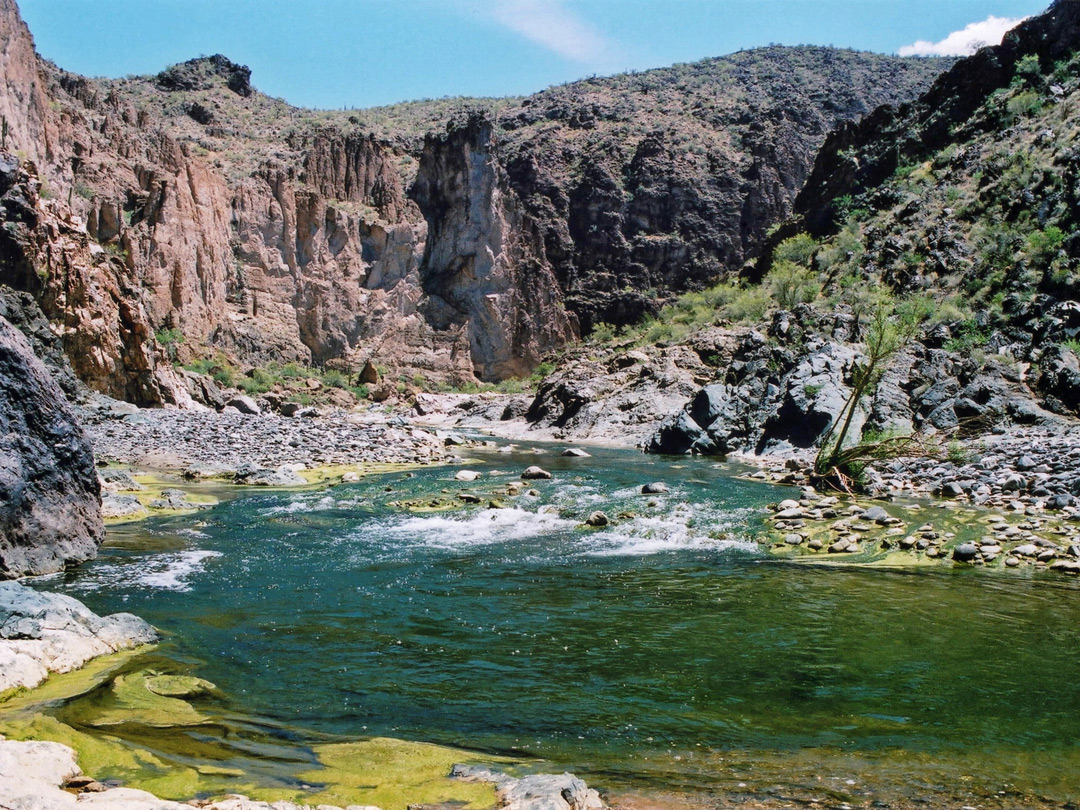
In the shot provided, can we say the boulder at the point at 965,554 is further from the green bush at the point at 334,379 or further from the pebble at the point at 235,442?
the green bush at the point at 334,379

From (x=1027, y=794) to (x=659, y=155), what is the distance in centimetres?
8387

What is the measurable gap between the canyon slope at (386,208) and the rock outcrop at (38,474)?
70.9 ft

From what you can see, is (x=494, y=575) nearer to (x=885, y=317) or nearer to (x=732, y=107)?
(x=885, y=317)

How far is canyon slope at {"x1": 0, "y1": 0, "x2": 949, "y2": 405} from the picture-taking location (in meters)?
37.7

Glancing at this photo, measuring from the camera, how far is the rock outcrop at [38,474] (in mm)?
8758

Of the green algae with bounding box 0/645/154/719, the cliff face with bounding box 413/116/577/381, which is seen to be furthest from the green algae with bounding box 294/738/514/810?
the cliff face with bounding box 413/116/577/381

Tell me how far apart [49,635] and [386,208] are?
212 ft

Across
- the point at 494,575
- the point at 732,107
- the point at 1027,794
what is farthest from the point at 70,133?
the point at 732,107

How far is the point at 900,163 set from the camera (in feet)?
146

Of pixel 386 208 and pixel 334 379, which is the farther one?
pixel 386 208

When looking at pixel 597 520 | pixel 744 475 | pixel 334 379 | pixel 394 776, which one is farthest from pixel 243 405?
pixel 394 776

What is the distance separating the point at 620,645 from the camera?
7066 millimetres

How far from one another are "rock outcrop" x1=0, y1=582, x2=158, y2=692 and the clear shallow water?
19.1 inches

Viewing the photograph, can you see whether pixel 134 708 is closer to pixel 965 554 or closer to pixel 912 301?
pixel 965 554
